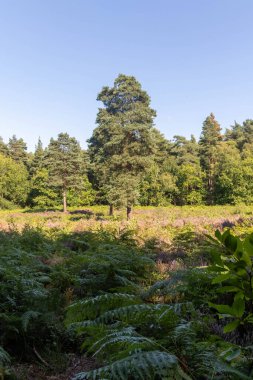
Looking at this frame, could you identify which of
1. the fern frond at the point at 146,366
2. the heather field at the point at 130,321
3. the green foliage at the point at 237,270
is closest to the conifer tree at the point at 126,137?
the heather field at the point at 130,321

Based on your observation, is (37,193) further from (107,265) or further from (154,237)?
(107,265)

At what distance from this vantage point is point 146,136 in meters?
24.0

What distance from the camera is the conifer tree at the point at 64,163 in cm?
3819

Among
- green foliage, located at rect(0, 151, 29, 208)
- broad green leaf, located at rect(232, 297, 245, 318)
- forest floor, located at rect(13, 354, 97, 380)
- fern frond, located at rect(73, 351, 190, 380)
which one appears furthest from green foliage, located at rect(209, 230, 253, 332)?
green foliage, located at rect(0, 151, 29, 208)

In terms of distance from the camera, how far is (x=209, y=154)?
54094 mm

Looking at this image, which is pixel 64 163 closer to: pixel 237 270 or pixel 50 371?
pixel 50 371

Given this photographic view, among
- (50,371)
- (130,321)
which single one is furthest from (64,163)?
(130,321)

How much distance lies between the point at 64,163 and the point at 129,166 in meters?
15.3

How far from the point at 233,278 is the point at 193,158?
54.8 m

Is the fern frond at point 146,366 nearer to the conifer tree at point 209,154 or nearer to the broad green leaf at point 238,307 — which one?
the broad green leaf at point 238,307

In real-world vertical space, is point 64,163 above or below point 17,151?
below

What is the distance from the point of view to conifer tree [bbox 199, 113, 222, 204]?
169 feet

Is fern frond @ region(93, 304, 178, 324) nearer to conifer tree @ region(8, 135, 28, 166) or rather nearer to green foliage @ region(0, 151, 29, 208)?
green foliage @ region(0, 151, 29, 208)

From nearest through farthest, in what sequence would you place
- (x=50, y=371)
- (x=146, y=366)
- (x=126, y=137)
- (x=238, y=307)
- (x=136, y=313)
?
(x=238, y=307) < (x=146, y=366) < (x=136, y=313) < (x=50, y=371) < (x=126, y=137)
